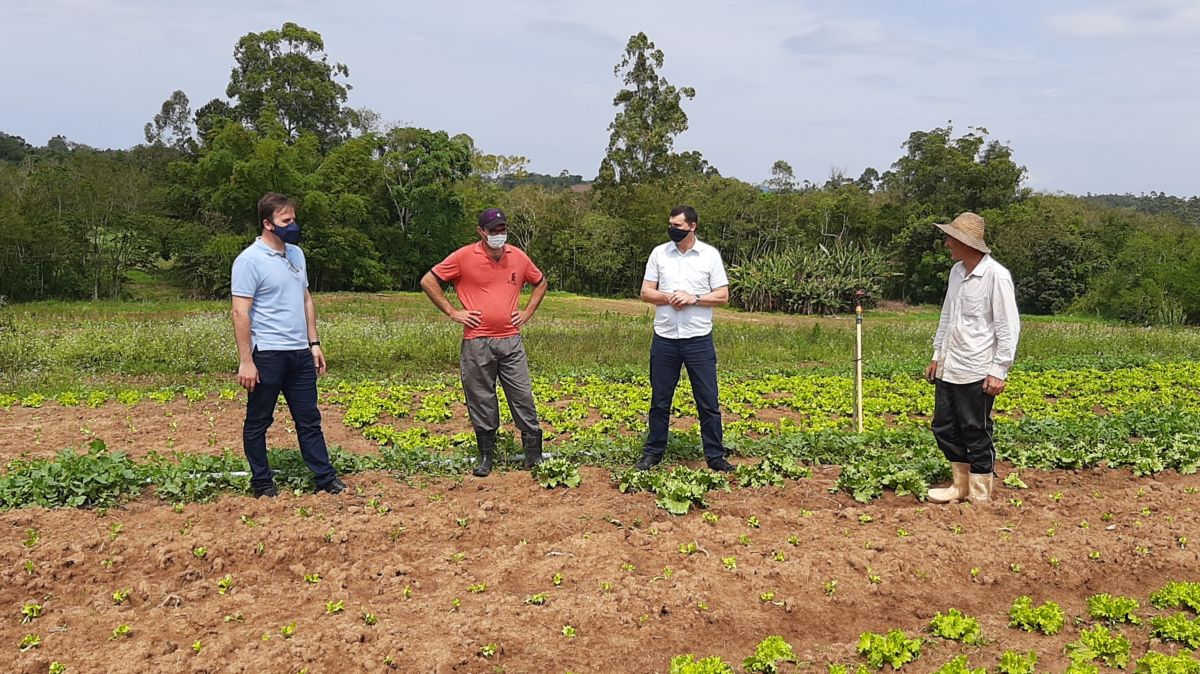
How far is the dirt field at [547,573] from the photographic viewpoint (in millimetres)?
3607

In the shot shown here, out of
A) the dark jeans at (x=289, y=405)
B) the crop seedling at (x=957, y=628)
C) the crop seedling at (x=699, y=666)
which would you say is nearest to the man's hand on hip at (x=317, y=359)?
the dark jeans at (x=289, y=405)

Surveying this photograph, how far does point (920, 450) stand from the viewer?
21.9ft

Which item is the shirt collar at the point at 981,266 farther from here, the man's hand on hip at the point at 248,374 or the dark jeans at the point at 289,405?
the man's hand on hip at the point at 248,374

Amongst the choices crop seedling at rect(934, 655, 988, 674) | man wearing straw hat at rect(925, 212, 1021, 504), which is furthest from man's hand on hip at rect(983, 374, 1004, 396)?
crop seedling at rect(934, 655, 988, 674)

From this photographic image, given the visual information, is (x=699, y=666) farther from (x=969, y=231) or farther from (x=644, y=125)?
(x=644, y=125)

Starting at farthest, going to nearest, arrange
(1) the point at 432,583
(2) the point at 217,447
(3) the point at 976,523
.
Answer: (2) the point at 217,447, (3) the point at 976,523, (1) the point at 432,583

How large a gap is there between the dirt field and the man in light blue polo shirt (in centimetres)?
41

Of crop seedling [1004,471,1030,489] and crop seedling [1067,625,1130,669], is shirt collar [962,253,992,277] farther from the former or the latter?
crop seedling [1067,625,1130,669]

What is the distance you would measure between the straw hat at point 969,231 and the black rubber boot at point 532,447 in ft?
10.6

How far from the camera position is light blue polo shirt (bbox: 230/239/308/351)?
5.13m

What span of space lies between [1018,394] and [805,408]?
A: 11.4ft

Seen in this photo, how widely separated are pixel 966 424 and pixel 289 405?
4.49m

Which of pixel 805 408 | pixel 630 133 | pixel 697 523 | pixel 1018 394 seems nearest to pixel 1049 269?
pixel 630 133

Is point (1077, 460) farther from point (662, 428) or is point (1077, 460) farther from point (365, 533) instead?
point (365, 533)
